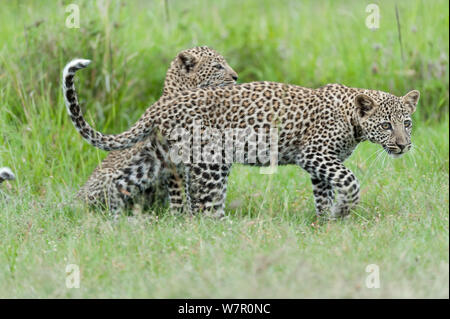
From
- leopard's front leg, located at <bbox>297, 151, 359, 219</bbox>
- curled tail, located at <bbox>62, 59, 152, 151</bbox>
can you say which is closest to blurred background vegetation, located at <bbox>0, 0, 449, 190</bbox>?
curled tail, located at <bbox>62, 59, 152, 151</bbox>

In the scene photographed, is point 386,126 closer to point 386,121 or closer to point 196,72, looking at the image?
point 386,121

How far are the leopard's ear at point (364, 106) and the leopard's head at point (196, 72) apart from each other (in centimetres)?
182

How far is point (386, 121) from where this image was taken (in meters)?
6.98

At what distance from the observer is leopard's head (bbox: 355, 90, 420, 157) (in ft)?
22.7

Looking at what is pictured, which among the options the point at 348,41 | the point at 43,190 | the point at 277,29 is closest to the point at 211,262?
the point at 43,190

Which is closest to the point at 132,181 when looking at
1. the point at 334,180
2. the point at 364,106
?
the point at 334,180

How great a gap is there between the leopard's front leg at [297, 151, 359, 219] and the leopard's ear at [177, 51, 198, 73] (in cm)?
178

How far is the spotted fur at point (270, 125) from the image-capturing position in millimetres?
7164

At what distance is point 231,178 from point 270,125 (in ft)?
4.03

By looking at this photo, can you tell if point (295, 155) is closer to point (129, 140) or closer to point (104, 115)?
point (129, 140)

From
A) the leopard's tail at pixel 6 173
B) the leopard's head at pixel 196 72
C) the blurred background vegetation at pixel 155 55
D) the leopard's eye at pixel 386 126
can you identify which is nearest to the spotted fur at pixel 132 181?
the blurred background vegetation at pixel 155 55

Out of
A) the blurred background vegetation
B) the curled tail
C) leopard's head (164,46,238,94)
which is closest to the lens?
the curled tail

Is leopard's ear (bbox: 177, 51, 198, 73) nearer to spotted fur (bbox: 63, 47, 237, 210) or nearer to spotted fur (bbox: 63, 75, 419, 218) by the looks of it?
spotted fur (bbox: 63, 47, 237, 210)
